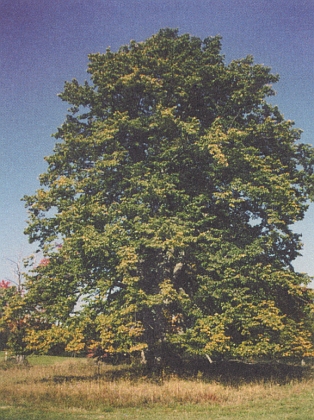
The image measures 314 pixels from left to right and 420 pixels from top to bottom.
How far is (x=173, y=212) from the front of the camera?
58.6 ft

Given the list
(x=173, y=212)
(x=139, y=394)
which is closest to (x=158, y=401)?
(x=139, y=394)

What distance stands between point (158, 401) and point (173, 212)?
8.54m

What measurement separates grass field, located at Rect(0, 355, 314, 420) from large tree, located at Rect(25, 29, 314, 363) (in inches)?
61.4

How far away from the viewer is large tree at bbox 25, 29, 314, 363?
52.2ft

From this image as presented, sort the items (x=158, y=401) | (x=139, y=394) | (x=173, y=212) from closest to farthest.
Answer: (x=158, y=401)
(x=139, y=394)
(x=173, y=212)

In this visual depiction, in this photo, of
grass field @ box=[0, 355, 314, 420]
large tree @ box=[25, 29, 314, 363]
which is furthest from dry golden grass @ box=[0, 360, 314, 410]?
large tree @ box=[25, 29, 314, 363]

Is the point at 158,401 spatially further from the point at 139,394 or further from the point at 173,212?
the point at 173,212

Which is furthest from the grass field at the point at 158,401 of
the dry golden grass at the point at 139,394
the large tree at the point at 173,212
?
the large tree at the point at 173,212

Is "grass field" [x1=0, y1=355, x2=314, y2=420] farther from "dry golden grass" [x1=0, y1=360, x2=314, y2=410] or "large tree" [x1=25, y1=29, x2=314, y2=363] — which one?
"large tree" [x1=25, y1=29, x2=314, y2=363]

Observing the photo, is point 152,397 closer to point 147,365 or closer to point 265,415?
point 265,415

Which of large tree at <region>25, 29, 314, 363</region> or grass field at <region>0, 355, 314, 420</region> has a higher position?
large tree at <region>25, 29, 314, 363</region>

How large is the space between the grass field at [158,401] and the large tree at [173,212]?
156 cm

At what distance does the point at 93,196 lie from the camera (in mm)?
17703

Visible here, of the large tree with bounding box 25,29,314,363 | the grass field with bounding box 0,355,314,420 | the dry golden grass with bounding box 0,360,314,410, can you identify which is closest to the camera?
the grass field with bounding box 0,355,314,420
